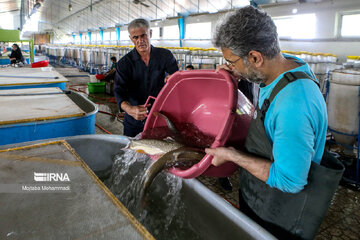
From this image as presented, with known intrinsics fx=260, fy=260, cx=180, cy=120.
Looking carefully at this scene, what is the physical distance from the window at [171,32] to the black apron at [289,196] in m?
16.7

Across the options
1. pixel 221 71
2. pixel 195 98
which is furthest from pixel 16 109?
pixel 221 71

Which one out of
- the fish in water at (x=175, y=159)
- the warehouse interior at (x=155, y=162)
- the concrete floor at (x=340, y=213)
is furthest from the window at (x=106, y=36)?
the fish in water at (x=175, y=159)

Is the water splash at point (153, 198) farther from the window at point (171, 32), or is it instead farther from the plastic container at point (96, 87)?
the window at point (171, 32)

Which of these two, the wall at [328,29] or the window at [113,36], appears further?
the window at [113,36]

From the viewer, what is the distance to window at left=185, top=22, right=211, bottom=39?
591 inches

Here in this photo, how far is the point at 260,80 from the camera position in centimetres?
112

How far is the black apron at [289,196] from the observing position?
3.26ft

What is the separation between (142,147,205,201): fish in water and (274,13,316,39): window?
32.4 feet

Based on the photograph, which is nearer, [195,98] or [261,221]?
[261,221]

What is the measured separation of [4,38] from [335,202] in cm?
864

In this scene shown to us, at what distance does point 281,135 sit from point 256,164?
0.67 ft

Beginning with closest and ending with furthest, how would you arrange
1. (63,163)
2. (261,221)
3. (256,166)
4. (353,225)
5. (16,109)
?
(256,166)
(261,221)
(63,163)
(16,109)
(353,225)

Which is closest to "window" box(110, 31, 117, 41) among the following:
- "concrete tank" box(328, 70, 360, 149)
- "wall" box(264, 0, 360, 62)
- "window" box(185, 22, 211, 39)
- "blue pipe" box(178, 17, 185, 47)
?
"blue pipe" box(178, 17, 185, 47)

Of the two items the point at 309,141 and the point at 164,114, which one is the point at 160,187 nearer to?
the point at 164,114
